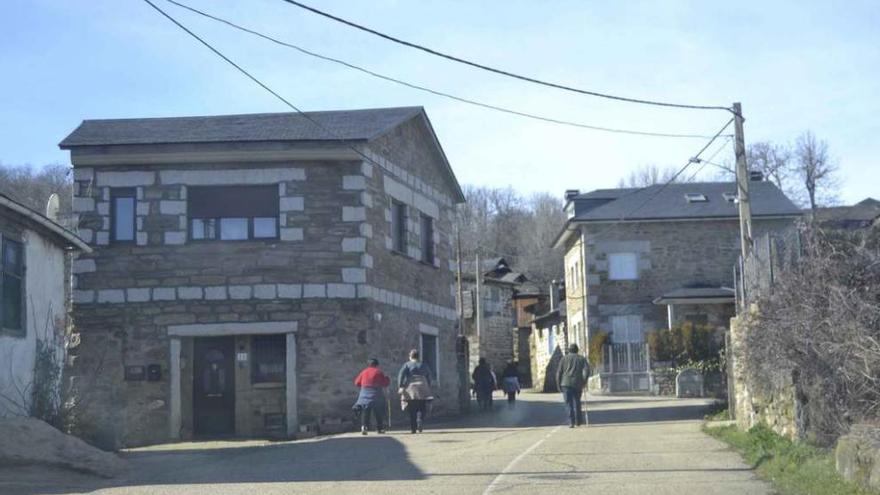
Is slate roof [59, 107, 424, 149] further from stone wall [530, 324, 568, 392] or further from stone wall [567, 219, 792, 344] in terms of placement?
stone wall [530, 324, 568, 392]

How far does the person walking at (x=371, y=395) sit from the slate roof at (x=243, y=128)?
4854mm

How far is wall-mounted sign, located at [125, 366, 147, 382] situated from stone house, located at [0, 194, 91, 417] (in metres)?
3.31

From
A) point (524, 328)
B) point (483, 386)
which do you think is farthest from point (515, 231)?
point (483, 386)

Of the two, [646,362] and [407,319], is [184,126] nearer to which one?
[407,319]

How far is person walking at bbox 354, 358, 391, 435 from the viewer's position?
20.3m

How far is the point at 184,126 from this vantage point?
24.3m

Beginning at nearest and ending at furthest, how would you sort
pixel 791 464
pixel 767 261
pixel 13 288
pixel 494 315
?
1. pixel 791 464
2. pixel 767 261
3. pixel 13 288
4. pixel 494 315

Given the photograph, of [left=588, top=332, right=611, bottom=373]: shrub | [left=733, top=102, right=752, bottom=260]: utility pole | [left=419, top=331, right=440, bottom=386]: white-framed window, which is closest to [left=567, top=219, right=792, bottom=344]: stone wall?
[left=588, top=332, right=611, bottom=373]: shrub

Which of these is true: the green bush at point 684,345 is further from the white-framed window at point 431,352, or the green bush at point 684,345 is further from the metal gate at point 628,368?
the white-framed window at point 431,352

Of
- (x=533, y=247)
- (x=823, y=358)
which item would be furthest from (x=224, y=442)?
(x=533, y=247)

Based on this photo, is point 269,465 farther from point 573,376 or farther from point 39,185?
point 39,185

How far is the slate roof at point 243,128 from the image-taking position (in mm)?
22406

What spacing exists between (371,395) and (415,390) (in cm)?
84

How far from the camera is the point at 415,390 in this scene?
20547 mm
